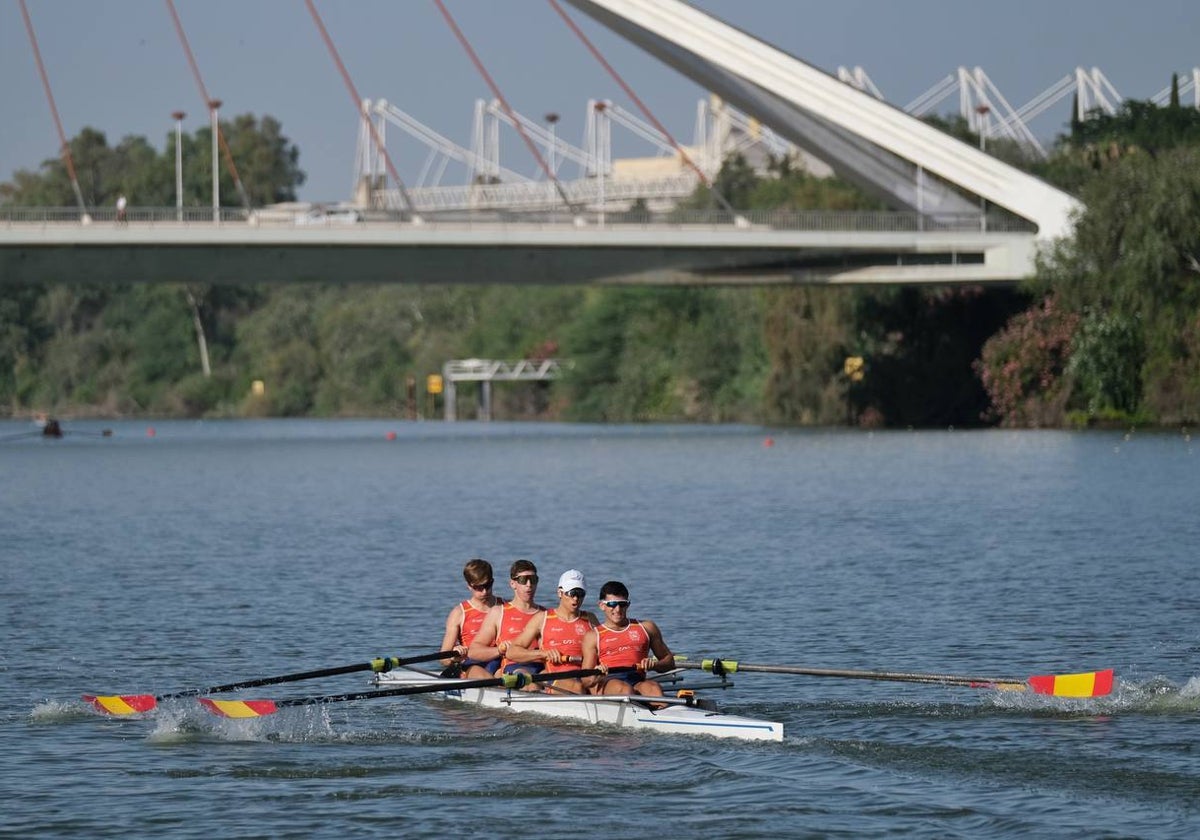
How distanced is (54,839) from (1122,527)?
20.9 meters

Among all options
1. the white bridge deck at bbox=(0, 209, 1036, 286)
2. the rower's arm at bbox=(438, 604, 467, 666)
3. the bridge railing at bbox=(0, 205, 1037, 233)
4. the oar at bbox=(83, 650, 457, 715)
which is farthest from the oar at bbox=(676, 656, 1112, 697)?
the white bridge deck at bbox=(0, 209, 1036, 286)

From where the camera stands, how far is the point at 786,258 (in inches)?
2542

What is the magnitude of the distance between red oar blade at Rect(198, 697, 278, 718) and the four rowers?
1.81 metres

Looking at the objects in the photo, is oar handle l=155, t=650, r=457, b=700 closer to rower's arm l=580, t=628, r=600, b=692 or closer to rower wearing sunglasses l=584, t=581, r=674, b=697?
rower's arm l=580, t=628, r=600, b=692

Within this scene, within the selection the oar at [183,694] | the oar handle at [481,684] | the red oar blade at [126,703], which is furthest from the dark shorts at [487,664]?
the red oar blade at [126,703]

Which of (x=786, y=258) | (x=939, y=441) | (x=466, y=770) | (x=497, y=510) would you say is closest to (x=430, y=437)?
(x=786, y=258)

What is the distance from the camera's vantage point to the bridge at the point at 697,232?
192ft

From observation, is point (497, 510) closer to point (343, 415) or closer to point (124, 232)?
point (124, 232)

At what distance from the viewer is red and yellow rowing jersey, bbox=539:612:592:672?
15.0 m

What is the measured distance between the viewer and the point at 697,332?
288 ft

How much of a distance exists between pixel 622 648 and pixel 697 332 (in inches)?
2895

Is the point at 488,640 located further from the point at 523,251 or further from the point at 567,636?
the point at 523,251

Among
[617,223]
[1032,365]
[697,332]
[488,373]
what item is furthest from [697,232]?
[488,373]

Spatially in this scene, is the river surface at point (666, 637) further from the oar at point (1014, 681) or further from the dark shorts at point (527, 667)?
the dark shorts at point (527, 667)
